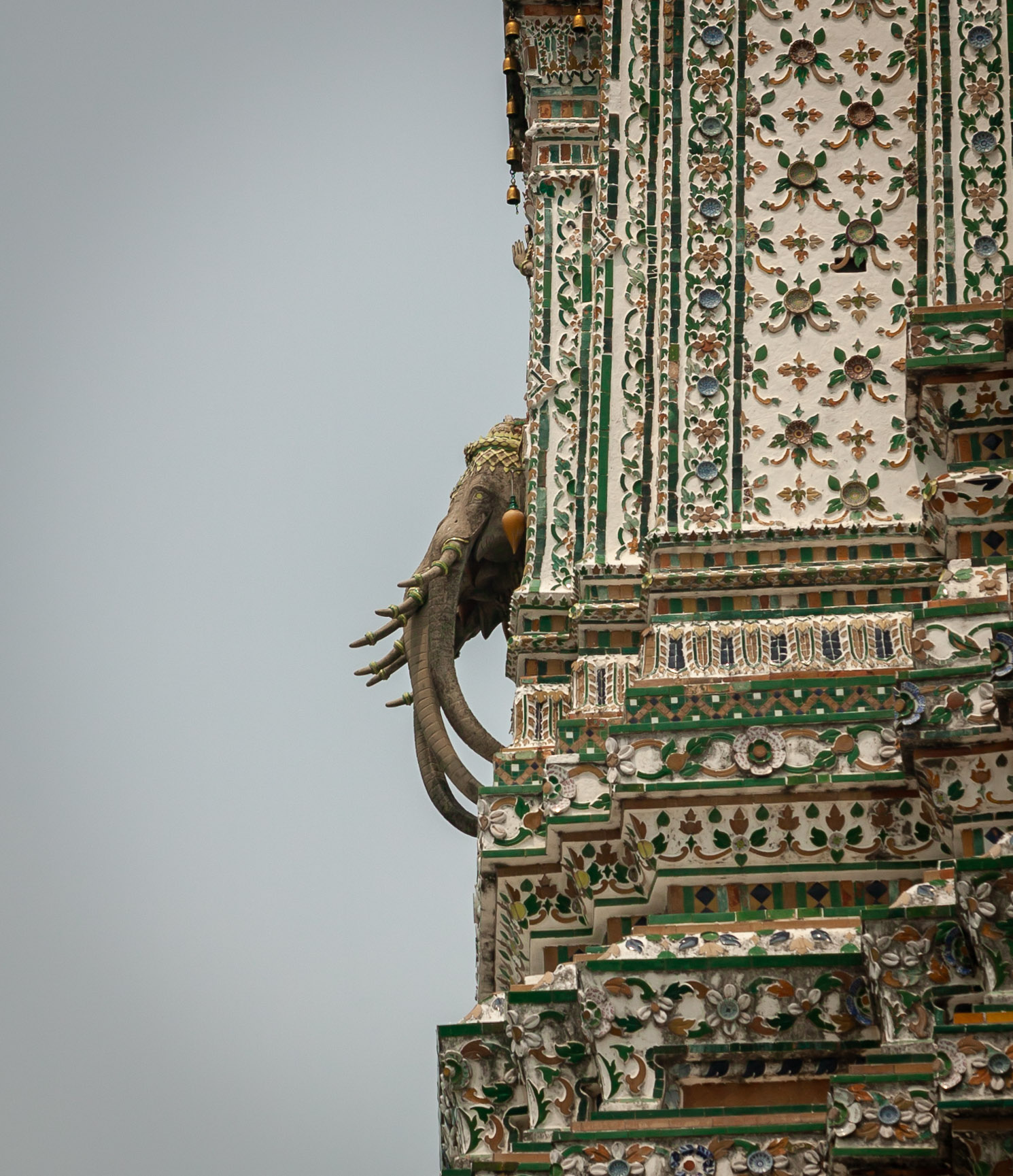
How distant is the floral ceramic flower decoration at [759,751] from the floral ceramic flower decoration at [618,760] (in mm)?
417

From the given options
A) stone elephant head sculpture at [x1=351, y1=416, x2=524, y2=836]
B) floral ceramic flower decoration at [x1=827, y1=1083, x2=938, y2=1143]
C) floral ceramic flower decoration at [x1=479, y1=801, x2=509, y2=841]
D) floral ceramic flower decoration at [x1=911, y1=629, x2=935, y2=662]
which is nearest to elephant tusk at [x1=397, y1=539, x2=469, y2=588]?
stone elephant head sculpture at [x1=351, y1=416, x2=524, y2=836]

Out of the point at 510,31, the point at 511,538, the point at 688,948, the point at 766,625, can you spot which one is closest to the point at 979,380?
the point at 766,625

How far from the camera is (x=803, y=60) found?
1259 cm

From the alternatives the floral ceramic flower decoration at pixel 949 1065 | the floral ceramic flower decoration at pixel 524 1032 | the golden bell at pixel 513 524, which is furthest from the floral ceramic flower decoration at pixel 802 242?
the floral ceramic flower decoration at pixel 949 1065

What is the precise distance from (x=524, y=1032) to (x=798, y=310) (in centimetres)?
362

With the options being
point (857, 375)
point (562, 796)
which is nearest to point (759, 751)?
point (562, 796)

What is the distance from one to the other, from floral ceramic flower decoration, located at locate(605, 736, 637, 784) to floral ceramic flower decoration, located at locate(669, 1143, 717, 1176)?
1.79 m

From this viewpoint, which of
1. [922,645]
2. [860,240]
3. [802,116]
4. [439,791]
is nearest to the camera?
[922,645]

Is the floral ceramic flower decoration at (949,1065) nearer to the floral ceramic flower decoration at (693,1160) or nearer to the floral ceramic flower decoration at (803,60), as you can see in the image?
the floral ceramic flower decoration at (693,1160)

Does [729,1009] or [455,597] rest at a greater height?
[455,597]

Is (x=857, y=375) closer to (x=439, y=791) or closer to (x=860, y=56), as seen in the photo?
(x=860, y=56)

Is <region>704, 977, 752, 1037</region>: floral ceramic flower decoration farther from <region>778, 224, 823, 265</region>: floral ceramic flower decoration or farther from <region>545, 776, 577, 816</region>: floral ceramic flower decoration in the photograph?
<region>778, 224, 823, 265</region>: floral ceramic flower decoration

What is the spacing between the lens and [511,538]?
14031 mm

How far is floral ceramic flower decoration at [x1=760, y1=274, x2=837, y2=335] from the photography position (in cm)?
1211
